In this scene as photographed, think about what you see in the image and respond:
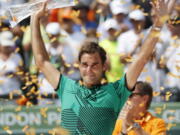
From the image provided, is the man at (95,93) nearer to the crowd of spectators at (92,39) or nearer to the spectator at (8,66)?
the crowd of spectators at (92,39)

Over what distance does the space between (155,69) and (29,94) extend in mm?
1958

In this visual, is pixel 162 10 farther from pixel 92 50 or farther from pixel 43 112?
pixel 43 112

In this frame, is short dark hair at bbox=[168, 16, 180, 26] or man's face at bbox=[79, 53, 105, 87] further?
short dark hair at bbox=[168, 16, 180, 26]

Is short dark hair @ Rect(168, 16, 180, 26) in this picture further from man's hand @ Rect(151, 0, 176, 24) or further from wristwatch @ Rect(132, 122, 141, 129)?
man's hand @ Rect(151, 0, 176, 24)

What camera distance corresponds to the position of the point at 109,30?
9.54 meters

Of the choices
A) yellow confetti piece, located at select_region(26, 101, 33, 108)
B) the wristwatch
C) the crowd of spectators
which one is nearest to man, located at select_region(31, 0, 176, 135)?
the wristwatch

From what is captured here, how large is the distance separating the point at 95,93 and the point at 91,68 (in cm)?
23

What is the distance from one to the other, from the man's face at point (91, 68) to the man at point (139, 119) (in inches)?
28.8

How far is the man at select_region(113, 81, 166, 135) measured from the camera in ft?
19.6

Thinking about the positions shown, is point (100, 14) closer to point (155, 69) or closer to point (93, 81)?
point (155, 69)

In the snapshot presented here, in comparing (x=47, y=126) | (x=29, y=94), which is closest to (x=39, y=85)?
(x=29, y=94)

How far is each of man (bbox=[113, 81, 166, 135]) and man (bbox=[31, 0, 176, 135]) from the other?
570mm

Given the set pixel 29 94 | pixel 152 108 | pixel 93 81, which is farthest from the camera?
pixel 29 94

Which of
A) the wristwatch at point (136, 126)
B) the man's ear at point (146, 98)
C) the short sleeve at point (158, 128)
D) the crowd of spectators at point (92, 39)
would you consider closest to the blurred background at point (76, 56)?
the crowd of spectators at point (92, 39)
